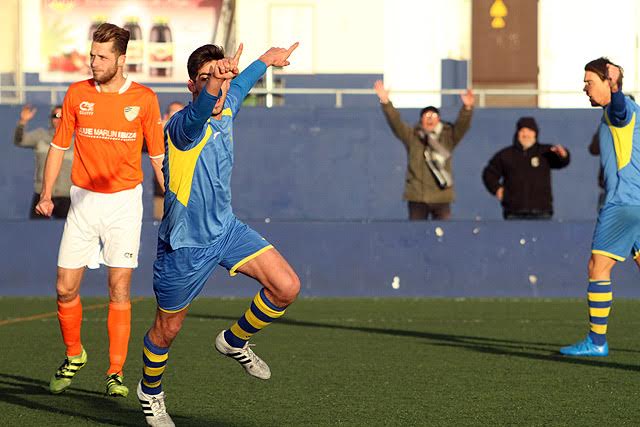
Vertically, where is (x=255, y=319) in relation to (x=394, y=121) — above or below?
below

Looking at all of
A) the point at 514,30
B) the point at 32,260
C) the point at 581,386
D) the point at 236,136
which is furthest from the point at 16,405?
the point at 514,30

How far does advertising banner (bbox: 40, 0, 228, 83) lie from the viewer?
28547 mm

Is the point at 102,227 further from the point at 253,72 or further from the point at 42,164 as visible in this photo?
the point at 42,164

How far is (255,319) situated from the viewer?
→ 7973mm

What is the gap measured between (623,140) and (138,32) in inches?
766

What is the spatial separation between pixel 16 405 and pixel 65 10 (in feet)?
71.0

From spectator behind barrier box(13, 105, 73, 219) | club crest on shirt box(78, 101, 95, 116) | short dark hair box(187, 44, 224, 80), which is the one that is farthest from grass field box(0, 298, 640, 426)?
spectator behind barrier box(13, 105, 73, 219)

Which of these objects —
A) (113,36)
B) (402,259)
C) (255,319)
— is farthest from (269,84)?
(255,319)

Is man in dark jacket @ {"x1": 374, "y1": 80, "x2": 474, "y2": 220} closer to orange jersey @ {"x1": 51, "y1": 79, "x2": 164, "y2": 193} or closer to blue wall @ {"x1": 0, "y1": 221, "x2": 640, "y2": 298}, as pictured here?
blue wall @ {"x1": 0, "y1": 221, "x2": 640, "y2": 298}

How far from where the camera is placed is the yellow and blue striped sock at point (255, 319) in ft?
26.0

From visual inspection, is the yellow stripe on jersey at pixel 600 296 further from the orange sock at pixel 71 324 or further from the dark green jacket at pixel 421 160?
the dark green jacket at pixel 421 160

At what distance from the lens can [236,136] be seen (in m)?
22.2

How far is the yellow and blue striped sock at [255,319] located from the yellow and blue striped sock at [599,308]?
3424mm

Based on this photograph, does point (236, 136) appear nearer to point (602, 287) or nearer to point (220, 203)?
point (602, 287)
